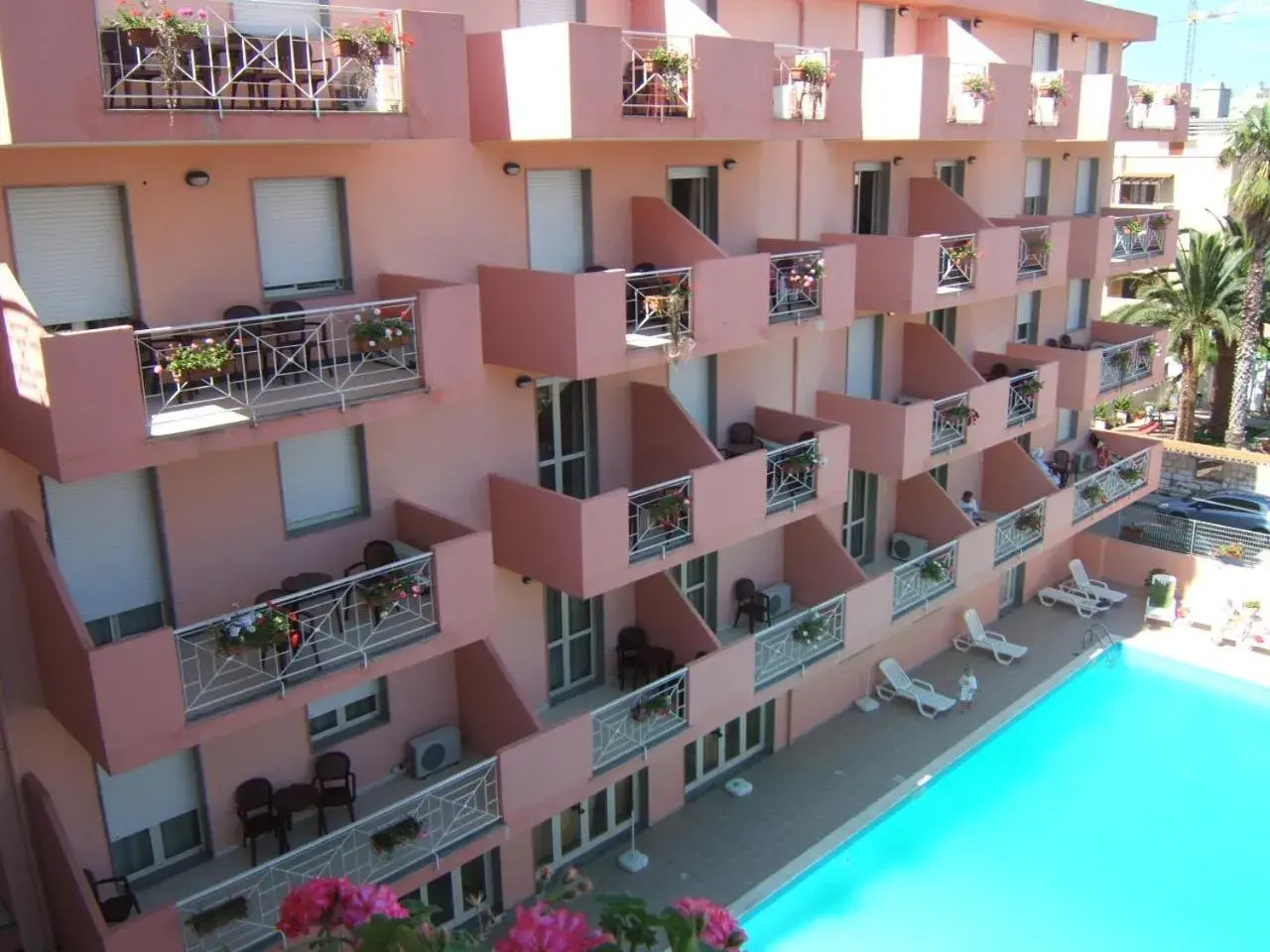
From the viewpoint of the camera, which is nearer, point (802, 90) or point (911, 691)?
point (802, 90)

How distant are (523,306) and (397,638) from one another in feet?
13.9

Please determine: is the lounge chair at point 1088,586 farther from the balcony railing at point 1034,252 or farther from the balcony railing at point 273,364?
the balcony railing at point 273,364

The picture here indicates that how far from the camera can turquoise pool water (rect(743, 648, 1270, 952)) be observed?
55.6 feet

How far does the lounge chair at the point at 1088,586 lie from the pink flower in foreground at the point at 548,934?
25.3 metres

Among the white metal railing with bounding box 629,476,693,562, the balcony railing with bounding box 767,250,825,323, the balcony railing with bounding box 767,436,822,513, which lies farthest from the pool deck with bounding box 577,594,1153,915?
the balcony railing with bounding box 767,250,825,323

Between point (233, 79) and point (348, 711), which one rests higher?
point (233, 79)

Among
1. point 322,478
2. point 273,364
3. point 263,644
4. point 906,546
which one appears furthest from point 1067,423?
point 263,644

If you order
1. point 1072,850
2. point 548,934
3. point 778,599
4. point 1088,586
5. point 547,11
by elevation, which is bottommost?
point 1072,850

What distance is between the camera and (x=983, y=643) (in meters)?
24.9

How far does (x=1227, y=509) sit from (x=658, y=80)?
2319cm

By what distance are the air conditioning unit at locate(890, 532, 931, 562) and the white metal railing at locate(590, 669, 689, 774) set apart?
803cm

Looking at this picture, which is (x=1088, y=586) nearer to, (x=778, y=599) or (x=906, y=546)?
(x=906, y=546)

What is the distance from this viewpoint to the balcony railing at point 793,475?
670 inches

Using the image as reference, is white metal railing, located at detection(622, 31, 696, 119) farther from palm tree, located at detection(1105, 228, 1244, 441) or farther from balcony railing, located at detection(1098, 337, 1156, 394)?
palm tree, located at detection(1105, 228, 1244, 441)
